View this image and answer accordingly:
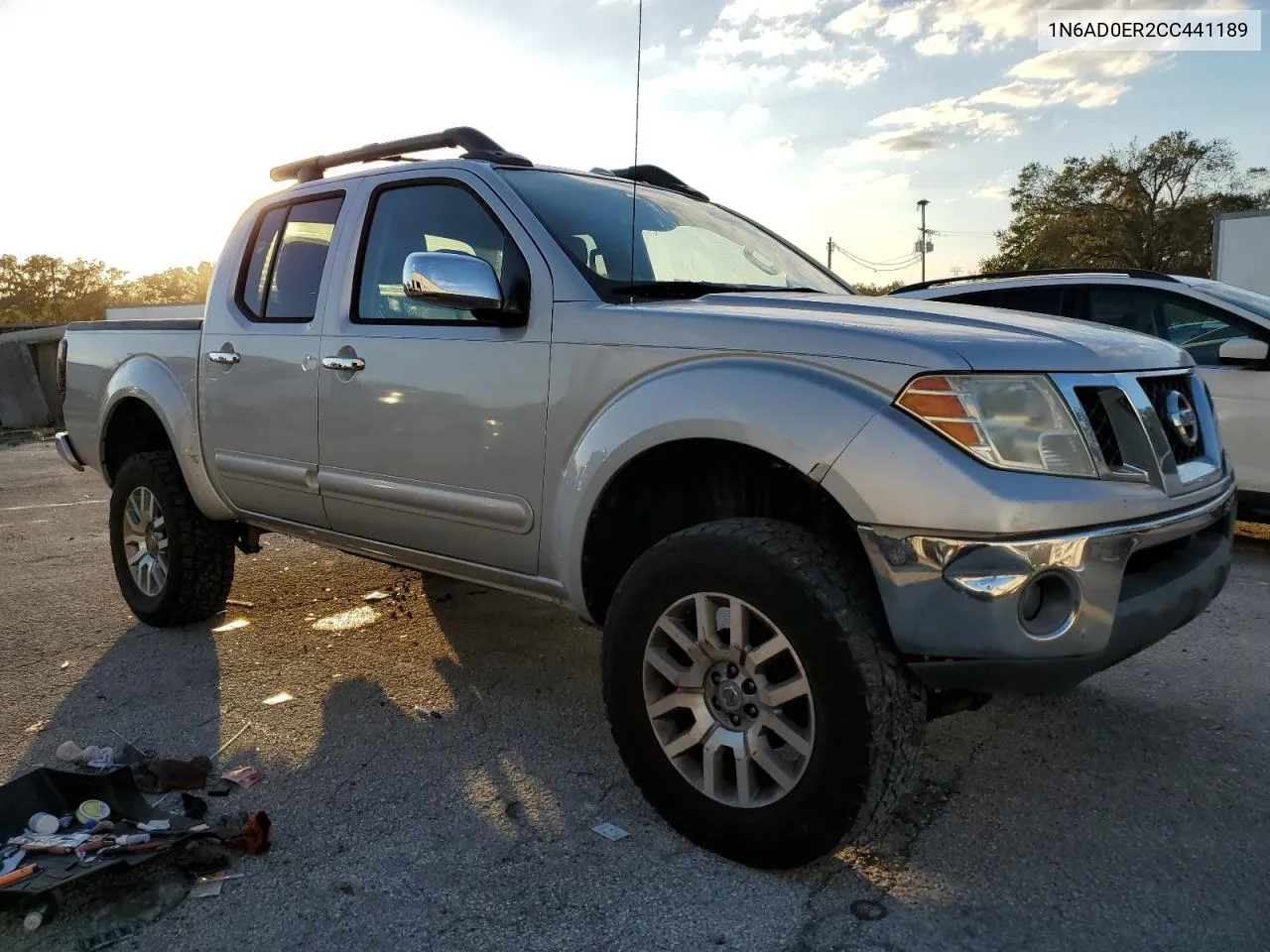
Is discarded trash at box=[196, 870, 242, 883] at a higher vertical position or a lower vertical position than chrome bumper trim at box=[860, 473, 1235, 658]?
lower

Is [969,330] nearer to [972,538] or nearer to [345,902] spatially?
[972,538]

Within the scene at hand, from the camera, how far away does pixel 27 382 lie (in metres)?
16.1

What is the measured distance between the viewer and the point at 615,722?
2594 mm

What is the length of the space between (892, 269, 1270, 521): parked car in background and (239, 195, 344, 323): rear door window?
9.81 feet

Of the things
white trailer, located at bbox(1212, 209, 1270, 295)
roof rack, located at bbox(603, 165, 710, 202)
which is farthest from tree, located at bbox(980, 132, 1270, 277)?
roof rack, located at bbox(603, 165, 710, 202)

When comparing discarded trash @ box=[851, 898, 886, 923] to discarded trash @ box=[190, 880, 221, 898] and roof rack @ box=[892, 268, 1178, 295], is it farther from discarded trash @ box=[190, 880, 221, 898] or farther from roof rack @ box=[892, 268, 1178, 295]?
roof rack @ box=[892, 268, 1178, 295]

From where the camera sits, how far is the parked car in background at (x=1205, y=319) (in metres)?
5.20

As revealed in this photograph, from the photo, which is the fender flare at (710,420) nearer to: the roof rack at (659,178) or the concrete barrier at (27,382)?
the roof rack at (659,178)

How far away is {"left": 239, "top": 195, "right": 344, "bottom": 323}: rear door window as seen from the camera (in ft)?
12.2

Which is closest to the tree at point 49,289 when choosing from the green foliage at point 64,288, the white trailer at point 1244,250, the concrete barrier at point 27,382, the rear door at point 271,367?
the green foliage at point 64,288

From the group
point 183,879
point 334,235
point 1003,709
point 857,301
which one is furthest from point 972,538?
point 334,235

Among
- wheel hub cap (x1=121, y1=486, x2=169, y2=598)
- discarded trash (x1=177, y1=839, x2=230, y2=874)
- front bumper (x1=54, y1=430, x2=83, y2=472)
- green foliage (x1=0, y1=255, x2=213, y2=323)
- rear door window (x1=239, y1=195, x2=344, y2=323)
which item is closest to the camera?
discarded trash (x1=177, y1=839, x2=230, y2=874)

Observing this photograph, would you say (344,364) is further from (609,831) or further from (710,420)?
(609,831)

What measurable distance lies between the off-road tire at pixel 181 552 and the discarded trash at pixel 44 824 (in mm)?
1913
